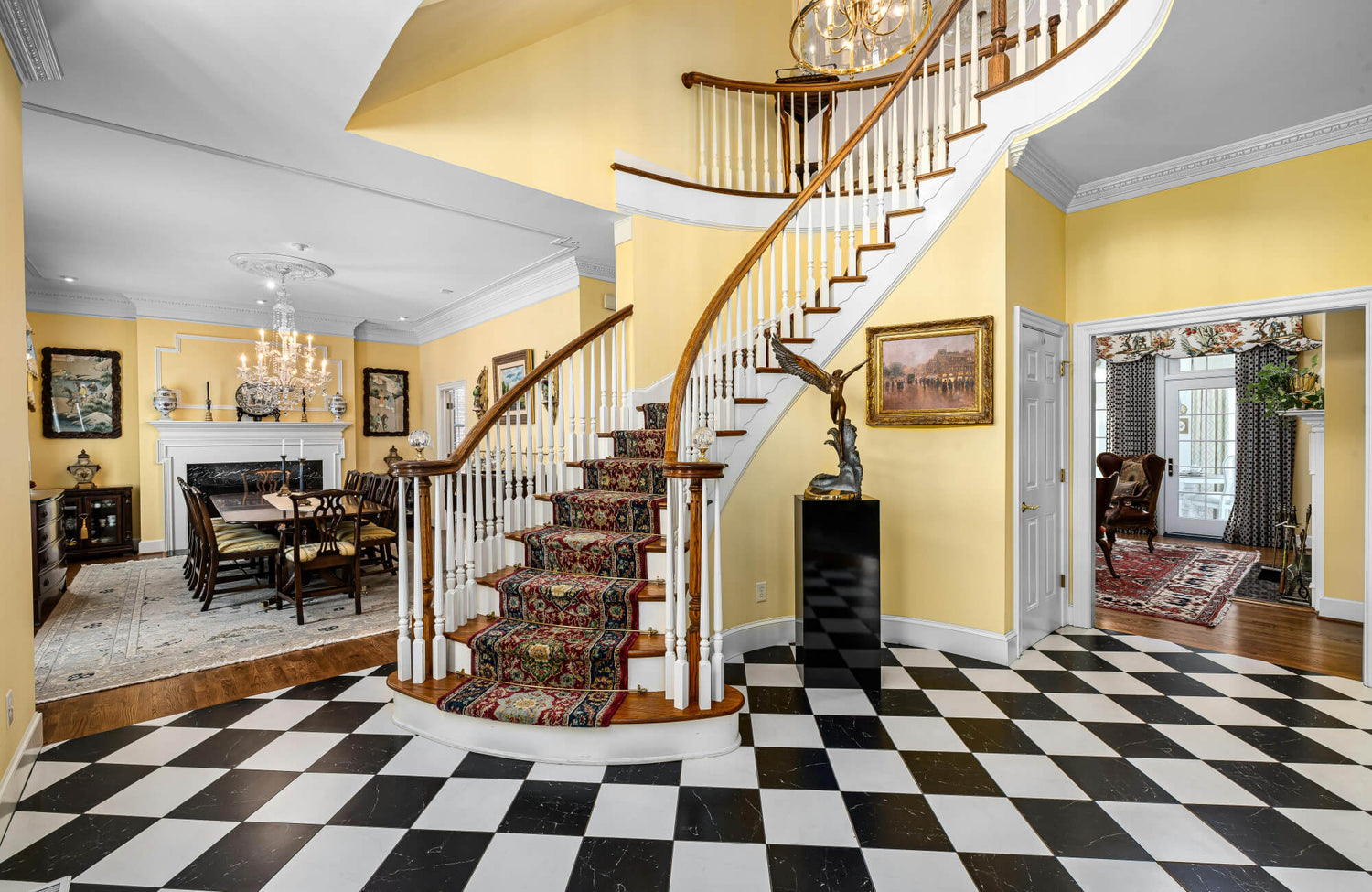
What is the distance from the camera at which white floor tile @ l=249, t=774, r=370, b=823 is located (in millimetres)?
2137

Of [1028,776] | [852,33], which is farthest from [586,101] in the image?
[1028,776]

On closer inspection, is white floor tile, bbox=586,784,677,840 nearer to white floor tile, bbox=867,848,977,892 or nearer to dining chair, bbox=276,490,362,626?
white floor tile, bbox=867,848,977,892

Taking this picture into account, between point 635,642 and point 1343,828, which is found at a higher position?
point 635,642

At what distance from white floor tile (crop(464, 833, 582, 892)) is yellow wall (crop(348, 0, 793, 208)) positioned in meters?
3.67

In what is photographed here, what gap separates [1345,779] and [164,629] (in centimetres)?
659

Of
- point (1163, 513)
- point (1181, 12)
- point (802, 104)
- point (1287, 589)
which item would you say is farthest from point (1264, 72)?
point (1163, 513)

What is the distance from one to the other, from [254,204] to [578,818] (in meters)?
4.82

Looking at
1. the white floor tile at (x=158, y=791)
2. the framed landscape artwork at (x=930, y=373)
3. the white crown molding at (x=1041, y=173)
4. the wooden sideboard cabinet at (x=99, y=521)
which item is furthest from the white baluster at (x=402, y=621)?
the wooden sideboard cabinet at (x=99, y=521)

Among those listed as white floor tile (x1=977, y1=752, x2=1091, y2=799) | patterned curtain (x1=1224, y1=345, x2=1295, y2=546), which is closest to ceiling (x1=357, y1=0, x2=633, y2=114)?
white floor tile (x1=977, y1=752, x2=1091, y2=799)

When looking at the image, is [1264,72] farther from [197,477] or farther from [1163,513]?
[197,477]

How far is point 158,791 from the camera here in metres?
2.30

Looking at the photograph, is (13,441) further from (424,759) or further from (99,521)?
(99,521)

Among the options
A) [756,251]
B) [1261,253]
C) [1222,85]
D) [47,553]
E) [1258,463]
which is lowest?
[47,553]

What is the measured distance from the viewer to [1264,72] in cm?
286
